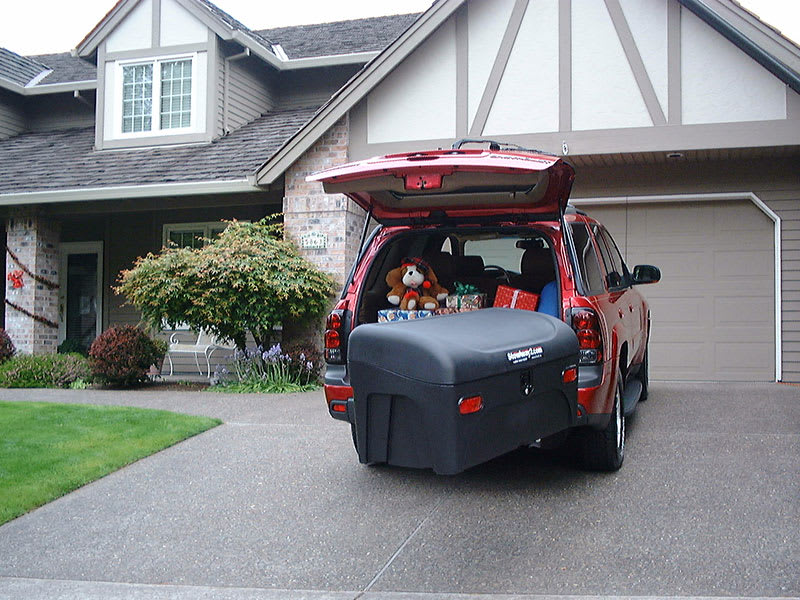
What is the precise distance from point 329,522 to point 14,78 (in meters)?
14.7

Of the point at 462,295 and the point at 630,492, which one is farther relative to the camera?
the point at 462,295

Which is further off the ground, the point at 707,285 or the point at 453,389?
the point at 707,285

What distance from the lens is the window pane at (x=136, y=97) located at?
1418 cm

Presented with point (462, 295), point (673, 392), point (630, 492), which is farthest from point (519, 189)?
point (673, 392)

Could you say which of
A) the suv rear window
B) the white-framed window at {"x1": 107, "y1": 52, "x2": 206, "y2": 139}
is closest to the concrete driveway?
the suv rear window

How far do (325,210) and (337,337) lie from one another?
6020mm

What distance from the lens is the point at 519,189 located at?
17.3ft

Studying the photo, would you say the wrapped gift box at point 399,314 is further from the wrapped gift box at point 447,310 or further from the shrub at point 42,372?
the shrub at point 42,372

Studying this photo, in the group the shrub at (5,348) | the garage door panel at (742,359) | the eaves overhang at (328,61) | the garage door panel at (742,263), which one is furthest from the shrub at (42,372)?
the garage door panel at (742,263)

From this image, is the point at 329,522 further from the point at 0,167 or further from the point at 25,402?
the point at 0,167

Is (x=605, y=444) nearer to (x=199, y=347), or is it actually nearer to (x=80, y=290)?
(x=199, y=347)

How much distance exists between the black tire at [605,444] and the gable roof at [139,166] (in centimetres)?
712

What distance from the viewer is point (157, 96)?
14117 millimetres

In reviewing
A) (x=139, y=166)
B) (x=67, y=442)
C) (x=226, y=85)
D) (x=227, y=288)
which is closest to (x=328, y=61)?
(x=226, y=85)
